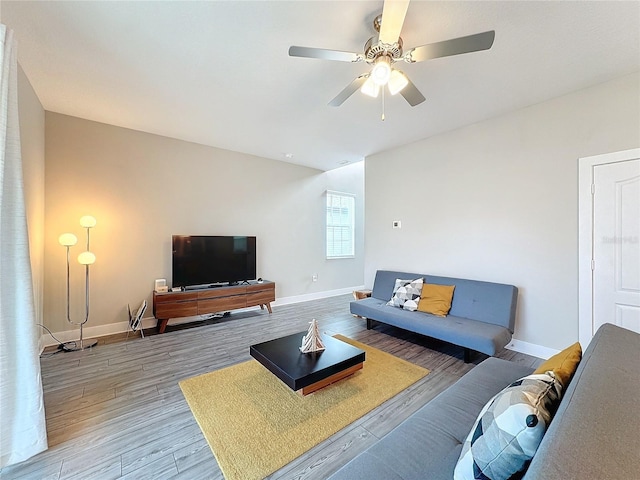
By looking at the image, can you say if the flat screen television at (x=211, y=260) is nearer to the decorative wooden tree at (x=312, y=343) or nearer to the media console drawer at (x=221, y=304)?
the media console drawer at (x=221, y=304)

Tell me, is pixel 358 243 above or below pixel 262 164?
below

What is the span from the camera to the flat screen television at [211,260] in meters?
4.05

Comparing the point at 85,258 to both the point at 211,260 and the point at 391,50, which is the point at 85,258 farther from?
the point at 391,50

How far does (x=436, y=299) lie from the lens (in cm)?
351

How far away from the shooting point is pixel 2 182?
154 centimetres

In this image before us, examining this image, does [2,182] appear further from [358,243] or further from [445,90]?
[358,243]

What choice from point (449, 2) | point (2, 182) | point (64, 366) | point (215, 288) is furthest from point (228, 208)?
point (449, 2)

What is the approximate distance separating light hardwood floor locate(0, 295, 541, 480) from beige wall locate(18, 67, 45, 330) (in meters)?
1.00

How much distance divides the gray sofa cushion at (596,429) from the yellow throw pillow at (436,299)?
7.65 ft

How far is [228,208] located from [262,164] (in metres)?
1.10

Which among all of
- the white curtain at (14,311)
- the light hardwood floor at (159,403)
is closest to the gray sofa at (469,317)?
the light hardwood floor at (159,403)

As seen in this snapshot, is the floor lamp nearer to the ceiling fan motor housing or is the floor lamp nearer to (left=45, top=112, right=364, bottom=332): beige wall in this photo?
(left=45, top=112, right=364, bottom=332): beige wall

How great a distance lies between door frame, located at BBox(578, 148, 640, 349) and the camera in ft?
9.02

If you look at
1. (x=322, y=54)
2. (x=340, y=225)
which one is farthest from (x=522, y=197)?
(x=340, y=225)
